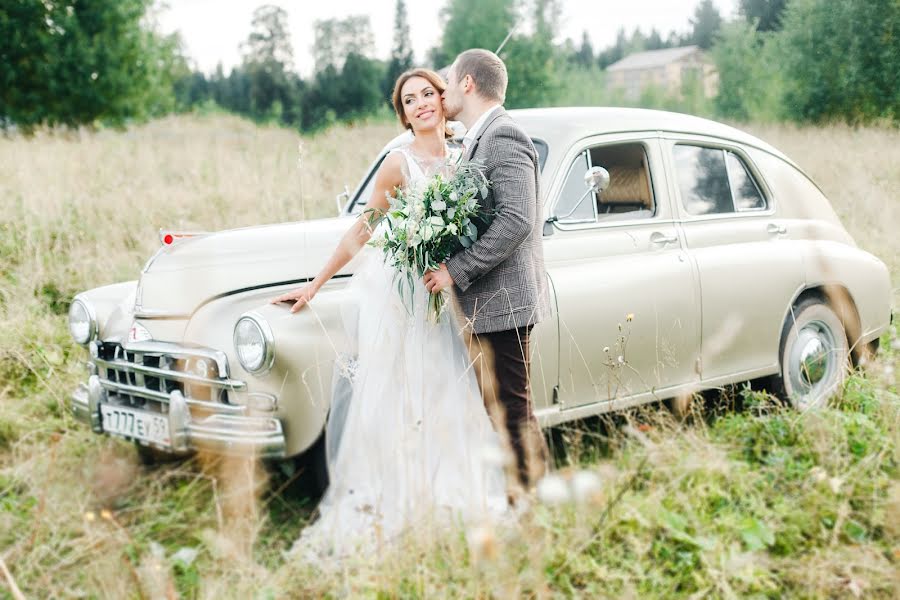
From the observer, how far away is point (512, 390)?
3.18 meters

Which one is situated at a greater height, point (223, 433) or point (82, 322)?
point (82, 322)

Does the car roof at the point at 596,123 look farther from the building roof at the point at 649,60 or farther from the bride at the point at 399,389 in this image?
the building roof at the point at 649,60

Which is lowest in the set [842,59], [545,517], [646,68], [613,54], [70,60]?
[545,517]

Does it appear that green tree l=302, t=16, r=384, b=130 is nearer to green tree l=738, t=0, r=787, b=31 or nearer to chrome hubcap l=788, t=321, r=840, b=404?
green tree l=738, t=0, r=787, b=31

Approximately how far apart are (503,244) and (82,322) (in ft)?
7.25

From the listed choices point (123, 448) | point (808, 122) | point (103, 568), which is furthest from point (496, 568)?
point (808, 122)

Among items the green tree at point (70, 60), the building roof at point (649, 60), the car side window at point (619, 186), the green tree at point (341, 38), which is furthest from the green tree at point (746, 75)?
the building roof at point (649, 60)

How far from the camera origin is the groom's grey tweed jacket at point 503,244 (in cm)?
298

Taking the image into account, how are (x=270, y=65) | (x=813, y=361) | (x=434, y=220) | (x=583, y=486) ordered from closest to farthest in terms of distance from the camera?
(x=583, y=486) → (x=434, y=220) → (x=813, y=361) → (x=270, y=65)

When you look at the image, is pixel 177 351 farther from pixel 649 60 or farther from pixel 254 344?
pixel 649 60

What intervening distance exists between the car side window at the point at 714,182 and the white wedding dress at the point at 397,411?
171 centimetres

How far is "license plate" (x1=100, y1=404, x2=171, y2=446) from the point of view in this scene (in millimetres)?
3131

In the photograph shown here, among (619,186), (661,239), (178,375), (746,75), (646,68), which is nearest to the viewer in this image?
(178,375)

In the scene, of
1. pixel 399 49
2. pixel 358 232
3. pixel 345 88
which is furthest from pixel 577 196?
pixel 399 49
